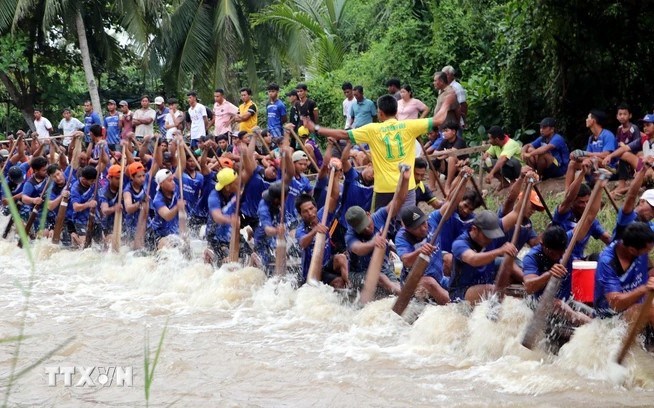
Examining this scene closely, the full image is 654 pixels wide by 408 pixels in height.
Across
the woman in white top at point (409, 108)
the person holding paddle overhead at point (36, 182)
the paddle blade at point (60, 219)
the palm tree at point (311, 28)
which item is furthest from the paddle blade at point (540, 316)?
the palm tree at point (311, 28)

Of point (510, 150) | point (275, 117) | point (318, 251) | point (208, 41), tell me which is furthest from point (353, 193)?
point (208, 41)

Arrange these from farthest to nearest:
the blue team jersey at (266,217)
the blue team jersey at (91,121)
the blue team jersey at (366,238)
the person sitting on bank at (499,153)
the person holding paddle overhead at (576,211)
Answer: the blue team jersey at (91,121)
the person sitting on bank at (499,153)
the blue team jersey at (266,217)
the blue team jersey at (366,238)
the person holding paddle overhead at (576,211)

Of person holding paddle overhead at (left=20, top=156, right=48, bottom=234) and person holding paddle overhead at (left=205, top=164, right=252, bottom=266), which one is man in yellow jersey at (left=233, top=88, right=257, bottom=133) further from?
person holding paddle overhead at (left=205, top=164, right=252, bottom=266)

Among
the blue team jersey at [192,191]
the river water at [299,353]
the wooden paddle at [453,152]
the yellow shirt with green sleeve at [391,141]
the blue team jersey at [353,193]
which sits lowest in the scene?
the river water at [299,353]

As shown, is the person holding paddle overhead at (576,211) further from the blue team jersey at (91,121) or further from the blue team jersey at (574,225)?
the blue team jersey at (91,121)

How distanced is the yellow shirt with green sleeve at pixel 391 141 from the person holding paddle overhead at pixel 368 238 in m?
0.28

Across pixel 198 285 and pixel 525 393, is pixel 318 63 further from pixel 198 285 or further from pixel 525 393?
A: pixel 525 393

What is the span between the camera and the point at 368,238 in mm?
8188

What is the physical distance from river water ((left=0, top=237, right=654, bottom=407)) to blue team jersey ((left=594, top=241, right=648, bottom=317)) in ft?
0.55

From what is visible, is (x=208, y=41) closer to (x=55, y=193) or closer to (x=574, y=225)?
(x=55, y=193)

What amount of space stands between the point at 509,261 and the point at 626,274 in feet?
3.15

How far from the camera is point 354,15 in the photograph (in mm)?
22156

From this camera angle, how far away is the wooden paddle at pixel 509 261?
686 cm

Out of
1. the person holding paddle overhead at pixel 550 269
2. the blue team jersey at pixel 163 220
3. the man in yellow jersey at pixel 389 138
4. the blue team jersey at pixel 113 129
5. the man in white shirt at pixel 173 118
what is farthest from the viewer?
the blue team jersey at pixel 113 129
